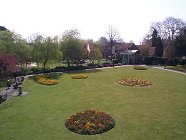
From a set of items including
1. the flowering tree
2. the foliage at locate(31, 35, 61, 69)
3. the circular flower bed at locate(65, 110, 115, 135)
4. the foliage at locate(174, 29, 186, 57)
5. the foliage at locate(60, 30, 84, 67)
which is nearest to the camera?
the circular flower bed at locate(65, 110, 115, 135)

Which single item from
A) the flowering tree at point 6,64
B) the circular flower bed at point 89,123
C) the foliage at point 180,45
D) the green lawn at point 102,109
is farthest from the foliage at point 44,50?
the circular flower bed at point 89,123

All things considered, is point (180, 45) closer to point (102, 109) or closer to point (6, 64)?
point (102, 109)

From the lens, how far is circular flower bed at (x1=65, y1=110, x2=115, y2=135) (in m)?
15.3

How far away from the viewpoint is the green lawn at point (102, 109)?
15.0 metres

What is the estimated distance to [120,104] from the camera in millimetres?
21453

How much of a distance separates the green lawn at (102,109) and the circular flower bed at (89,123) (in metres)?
0.44

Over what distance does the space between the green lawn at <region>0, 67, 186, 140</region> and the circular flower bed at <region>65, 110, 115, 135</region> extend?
1.43 feet

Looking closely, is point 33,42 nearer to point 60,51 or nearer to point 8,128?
point 60,51

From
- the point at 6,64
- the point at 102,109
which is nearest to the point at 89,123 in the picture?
the point at 102,109

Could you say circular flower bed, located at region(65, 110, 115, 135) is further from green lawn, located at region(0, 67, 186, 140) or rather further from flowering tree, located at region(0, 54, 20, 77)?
flowering tree, located at region(0, 54, 20, 77)

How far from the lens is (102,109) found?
2012cm

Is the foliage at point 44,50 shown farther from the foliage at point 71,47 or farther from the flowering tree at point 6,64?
the flowering tree at point 6,64

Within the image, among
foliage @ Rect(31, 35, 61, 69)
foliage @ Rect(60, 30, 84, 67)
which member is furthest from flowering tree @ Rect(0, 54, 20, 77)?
foliage @ Rect(60, 30, 84, 67)

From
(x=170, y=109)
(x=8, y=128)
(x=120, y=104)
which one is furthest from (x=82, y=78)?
(x=8, y=128)
